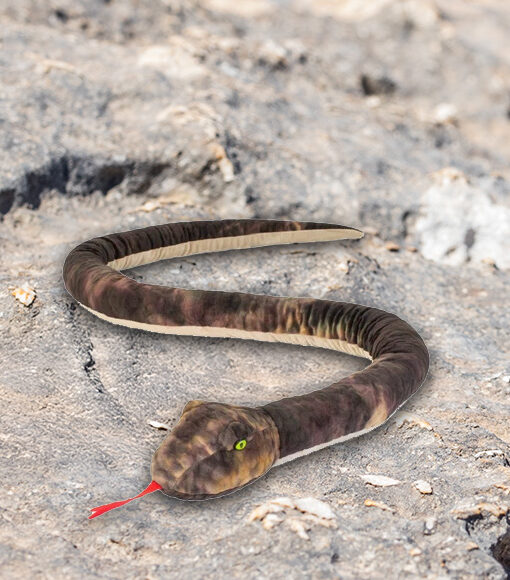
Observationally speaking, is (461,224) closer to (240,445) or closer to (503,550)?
(503,550)

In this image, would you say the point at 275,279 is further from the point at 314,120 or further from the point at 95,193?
the point at 314,120

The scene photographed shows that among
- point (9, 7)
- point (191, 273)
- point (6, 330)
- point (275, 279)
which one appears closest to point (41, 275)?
point (6, 330)

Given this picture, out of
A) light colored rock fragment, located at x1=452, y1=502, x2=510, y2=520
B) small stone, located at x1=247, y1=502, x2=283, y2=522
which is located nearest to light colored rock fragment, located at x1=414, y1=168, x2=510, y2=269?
light colored rock fragment, located at x1=452, y1=502, x2=510, y2=520

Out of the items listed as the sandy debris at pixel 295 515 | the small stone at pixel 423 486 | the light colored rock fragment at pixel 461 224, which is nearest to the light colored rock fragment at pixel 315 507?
the sandy debris at pixel 295 515

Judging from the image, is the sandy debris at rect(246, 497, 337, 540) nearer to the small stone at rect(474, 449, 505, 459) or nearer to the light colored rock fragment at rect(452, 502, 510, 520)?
the light colored rock fragment at rect(452, 502, 510, 520)

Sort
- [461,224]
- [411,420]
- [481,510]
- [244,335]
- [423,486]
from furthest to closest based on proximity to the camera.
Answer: [461,224]
[244,335]
[411,420]
[423,486]
[481,510]

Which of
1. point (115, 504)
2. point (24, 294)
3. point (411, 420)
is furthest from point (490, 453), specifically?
point (24, 294)
